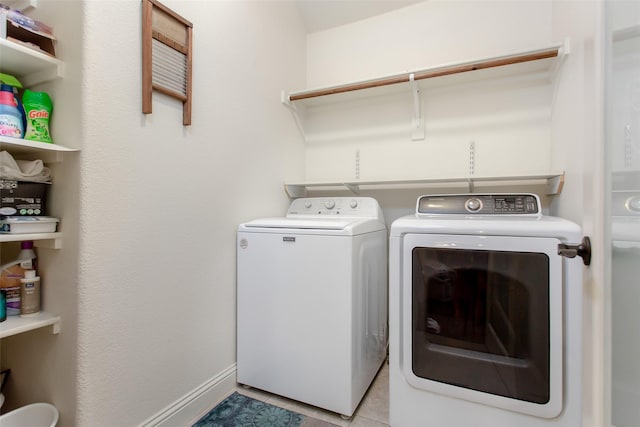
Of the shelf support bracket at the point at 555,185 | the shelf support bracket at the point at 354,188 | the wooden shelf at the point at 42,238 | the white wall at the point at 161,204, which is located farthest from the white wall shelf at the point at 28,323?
the shelf support bracket at the point at 555,185

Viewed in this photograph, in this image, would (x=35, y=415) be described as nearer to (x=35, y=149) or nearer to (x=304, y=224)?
(x=35, y=149)

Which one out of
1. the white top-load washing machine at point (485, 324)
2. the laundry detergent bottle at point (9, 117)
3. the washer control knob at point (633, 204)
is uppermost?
the laundry detergent bottle at point (9, 117)

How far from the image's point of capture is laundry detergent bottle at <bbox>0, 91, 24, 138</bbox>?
→ 100 centimetres

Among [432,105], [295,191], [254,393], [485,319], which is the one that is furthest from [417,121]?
[254,393]

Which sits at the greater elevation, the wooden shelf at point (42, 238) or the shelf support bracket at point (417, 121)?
the shelf support bracket at point (417, 121)

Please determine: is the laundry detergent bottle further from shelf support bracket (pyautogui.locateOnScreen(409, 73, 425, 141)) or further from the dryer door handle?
shelf support bracket (pyautogui.locateOnScreen(409, 73, 425, 141))

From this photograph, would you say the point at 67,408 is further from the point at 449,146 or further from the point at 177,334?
the point at 449,146

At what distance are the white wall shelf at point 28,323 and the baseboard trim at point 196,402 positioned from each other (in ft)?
1.80

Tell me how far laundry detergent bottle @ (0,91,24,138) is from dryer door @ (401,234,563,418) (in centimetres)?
152

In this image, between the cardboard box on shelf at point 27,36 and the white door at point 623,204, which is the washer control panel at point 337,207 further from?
the cardboard box on shelf at point 27,36

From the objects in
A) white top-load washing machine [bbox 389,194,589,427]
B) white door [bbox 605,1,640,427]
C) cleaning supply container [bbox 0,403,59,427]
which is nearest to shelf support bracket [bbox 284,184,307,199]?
white top-load washing machine [bbox 389,194,589,427]

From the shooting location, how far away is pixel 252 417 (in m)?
1.47

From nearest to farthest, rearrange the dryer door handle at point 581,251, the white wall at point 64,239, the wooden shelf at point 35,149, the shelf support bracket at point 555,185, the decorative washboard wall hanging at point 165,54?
the dryer door handle at point 581,251 < the wooden shelf at point 35,149 < the white wall at point 64,239 < the decorative washboard wall hanging at point 165,54 < the shelf support bracket at point 555,185

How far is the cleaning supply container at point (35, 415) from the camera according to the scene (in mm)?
1077
